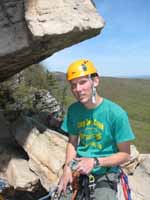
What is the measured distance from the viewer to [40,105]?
1512cm

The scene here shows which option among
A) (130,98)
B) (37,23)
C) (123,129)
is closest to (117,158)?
(123,129)

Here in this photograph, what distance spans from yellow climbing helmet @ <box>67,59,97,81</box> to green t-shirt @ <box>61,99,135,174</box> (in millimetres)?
446

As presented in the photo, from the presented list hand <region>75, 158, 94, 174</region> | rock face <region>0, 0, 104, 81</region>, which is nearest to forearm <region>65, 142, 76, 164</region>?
hand <region>75, 158, 94, 174</region>

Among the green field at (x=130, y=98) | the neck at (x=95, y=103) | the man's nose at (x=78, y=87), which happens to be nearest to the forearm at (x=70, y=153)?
the neck at (x=95, y=103)

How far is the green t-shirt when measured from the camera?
5.33 meters

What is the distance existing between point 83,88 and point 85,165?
991mm

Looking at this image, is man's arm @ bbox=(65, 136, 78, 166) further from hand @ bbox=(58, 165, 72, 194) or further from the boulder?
the boulder

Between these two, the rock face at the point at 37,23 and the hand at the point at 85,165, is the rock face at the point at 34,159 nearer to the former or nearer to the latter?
the rock face at the point at 37,23

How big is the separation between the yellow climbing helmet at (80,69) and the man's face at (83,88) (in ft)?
0.20

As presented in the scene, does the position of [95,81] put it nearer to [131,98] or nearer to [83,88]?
[83,88]

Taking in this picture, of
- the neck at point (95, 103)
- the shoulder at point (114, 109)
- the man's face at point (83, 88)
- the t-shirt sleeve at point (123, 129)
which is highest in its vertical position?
the man's face at point (83, 88)

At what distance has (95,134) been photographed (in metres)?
5.59

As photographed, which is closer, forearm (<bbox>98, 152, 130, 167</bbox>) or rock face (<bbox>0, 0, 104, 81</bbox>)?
forearm (<bbox>98, 152, 130, 167</bbox>)

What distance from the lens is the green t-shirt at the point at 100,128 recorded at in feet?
17.5
